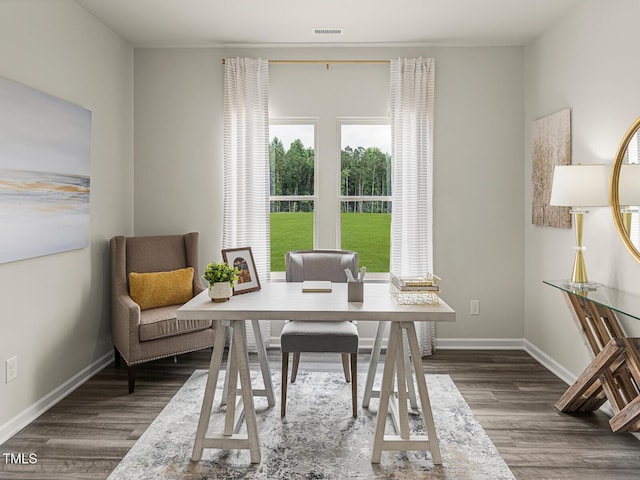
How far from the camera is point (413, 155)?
4102 millimetres

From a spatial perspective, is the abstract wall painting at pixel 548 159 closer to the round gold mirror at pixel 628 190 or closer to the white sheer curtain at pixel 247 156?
the round gold mirror at pixel 628 190

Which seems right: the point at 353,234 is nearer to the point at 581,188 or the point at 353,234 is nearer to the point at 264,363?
the point at 264,363

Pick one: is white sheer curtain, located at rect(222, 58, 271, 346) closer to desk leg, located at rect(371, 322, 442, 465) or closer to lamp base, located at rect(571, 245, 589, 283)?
desk leg, located at rect(371, 322, 442, 465)

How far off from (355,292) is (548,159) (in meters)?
2.24

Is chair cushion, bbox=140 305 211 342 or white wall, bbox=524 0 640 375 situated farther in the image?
chair cushion, bbox=140 305 211 342

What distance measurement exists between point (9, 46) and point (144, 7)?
1085 mm

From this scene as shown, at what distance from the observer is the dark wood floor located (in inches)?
91.5

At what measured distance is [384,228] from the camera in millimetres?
4383

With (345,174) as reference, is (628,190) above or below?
below

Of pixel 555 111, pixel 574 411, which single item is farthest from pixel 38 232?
pixel 555 111

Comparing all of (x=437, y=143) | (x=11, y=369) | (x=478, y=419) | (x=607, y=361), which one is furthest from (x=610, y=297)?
(x=11, y=369)

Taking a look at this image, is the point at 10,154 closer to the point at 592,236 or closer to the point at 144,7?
the point at 144,7

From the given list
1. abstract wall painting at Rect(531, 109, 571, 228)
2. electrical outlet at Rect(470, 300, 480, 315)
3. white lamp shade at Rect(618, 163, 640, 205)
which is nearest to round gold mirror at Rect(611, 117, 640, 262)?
white lamp shade at Rect(618, 163, 640, 205)

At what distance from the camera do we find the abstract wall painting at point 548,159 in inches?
135
